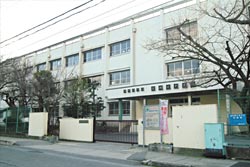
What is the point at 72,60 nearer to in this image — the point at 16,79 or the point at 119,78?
the point at 119,78

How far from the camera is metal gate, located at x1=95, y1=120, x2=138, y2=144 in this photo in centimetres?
1783

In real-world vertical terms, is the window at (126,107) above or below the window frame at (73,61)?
below

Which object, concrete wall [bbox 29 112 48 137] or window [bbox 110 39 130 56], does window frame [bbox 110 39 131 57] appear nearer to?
window [bbox 110 39 130 56]

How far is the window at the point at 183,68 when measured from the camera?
27.1 meters

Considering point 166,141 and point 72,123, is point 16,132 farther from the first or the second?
point 166,141

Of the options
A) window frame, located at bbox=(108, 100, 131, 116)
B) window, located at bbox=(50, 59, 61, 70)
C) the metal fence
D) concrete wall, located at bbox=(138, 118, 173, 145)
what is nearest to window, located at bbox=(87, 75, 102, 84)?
window frame, located at bbox=(108, 100, 131, 116)

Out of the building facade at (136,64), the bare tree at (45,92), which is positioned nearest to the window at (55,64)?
the building facade at (136,64)

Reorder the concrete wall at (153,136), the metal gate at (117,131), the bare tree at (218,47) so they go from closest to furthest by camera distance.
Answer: the concrete wall at (153,136), the bare tree at (218,47), the metal gate at (117,131)

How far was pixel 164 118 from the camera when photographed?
47.3ft

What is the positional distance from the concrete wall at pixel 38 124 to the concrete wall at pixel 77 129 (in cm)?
140

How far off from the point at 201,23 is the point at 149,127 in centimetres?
1434

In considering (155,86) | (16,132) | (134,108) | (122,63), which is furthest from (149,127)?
(122,63)

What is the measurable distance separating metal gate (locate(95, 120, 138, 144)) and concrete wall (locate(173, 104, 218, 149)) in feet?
13.5

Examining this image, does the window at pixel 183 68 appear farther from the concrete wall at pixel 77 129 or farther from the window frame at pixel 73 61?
the window frame at pixel 73 61
